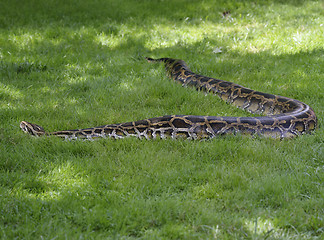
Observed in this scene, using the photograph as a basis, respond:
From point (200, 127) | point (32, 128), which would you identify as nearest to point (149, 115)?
point (200, 127)

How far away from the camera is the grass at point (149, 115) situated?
4301 millimetres

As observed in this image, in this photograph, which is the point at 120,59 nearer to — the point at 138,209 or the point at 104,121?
the point at 104,121

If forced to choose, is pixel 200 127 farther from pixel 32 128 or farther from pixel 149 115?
pixel 32 128

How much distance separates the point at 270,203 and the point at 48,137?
3.93m

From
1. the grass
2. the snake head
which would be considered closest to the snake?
the snake head

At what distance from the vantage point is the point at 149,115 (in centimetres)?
744

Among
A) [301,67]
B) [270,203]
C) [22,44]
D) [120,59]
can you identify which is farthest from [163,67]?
[270,203]

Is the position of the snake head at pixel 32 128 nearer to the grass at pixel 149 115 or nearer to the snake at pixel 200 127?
the snake at pixel 200 127

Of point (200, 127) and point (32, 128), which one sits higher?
point (200, 127)

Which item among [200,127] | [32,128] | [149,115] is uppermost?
[200,127]

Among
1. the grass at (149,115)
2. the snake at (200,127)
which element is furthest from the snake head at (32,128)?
the grass at (149,115)

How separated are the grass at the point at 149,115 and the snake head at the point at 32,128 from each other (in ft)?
0.52

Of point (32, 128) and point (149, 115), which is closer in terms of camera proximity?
point (32, 128)

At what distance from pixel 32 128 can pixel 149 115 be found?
2325 millimetres
